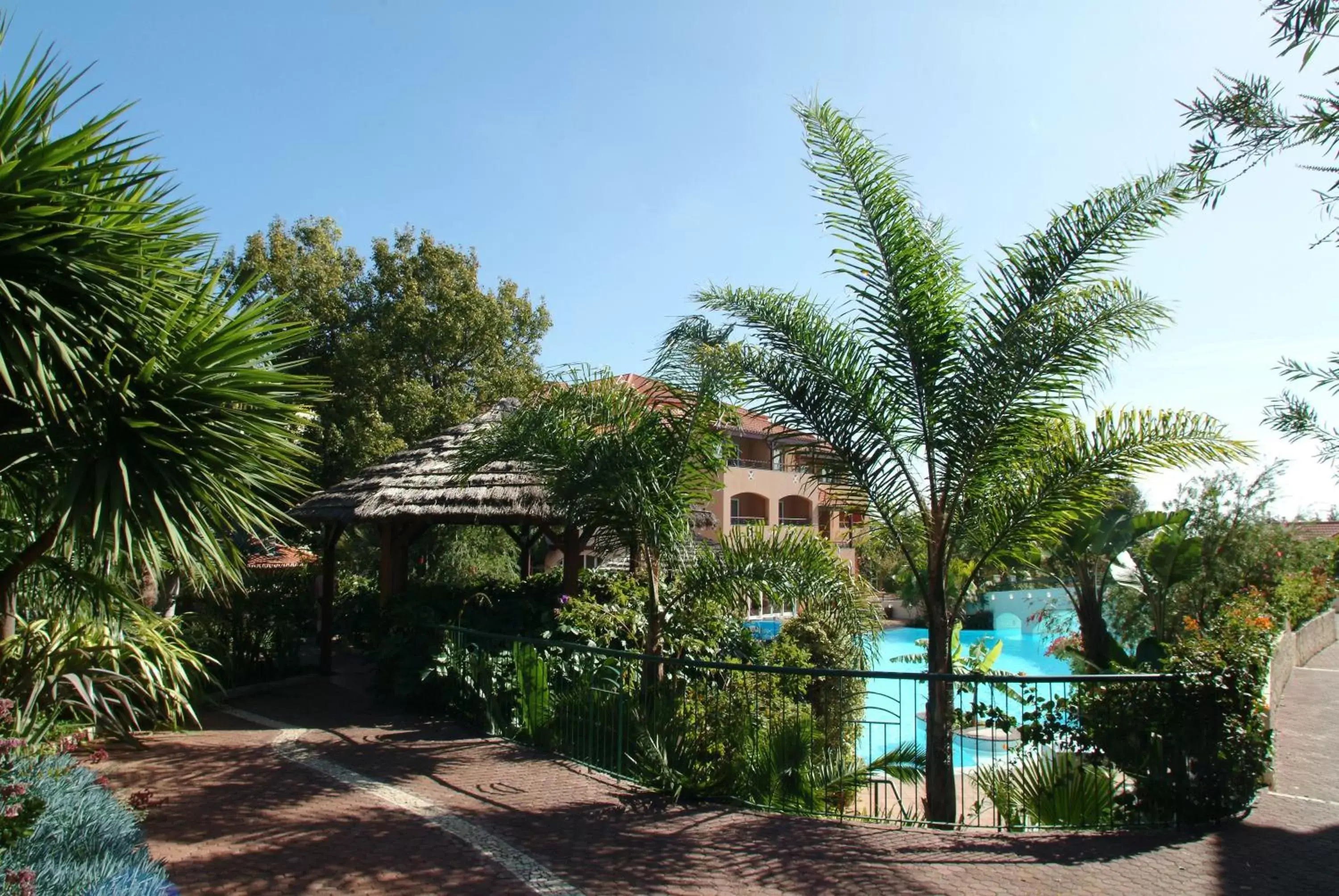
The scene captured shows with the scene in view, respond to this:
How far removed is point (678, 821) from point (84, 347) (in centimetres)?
504

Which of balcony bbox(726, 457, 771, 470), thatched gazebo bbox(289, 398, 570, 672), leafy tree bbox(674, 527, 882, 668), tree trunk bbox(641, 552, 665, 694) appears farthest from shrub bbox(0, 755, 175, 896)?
balcony bbox(726, 457, 771, 470)

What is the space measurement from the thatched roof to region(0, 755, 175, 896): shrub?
6336 mm

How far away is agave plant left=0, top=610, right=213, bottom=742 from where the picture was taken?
25.4 feet

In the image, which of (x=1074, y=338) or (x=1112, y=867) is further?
(x=1074, y=338)

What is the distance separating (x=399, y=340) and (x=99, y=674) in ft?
49.8

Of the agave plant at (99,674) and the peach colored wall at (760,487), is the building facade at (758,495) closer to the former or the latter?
the peach colored wall at (760,487)

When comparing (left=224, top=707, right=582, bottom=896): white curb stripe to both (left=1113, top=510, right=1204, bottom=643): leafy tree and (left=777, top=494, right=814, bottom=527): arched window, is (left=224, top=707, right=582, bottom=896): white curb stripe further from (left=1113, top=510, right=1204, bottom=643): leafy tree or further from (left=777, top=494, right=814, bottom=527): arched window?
(left=777, top=494, right=814, bottom=527): arched window

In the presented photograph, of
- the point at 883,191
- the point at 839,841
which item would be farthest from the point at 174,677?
the point at 883,191

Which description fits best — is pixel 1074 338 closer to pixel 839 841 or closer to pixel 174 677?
pixel 839 841

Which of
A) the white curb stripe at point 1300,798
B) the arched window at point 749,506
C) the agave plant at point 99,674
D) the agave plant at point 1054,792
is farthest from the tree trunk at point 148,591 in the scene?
the arched window at point 749,506

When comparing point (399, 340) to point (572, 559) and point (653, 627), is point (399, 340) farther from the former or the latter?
point (653, 627)

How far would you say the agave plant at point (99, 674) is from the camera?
7746 mm

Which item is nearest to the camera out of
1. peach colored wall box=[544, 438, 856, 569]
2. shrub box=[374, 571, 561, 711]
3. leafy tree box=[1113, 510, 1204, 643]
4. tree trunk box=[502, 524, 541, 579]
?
shrub box=[374, 571, 561, 711]

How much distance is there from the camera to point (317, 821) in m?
6.54
